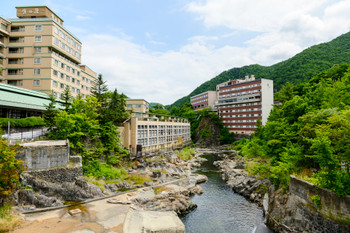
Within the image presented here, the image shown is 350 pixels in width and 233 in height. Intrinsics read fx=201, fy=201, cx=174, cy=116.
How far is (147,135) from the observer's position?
43.1 m

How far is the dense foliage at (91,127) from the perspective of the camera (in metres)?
24.4

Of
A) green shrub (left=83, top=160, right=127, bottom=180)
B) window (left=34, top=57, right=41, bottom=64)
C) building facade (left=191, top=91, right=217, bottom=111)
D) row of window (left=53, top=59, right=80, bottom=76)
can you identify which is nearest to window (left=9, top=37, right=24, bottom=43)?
window (left=34, top=57, right=41, bottom=64)

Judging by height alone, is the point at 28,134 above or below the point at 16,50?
below

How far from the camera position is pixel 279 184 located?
735 inches

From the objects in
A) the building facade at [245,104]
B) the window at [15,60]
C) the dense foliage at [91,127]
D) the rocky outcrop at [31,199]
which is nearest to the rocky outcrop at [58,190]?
the rocky outcrop at [31,199]

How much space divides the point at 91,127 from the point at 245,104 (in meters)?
64.2

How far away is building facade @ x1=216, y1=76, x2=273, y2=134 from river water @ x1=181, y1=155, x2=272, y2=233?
5192 cm

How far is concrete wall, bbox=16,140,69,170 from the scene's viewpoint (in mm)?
17495

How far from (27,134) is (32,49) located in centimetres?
2113

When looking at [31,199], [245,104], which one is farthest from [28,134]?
[245,104]

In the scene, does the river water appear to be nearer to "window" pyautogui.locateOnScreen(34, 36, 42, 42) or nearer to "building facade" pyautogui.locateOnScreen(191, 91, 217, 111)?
"window" pyautogui.locateOnScreen(34, 36, 42, 42)

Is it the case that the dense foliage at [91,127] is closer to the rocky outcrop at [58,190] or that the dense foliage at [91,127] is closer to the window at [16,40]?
the rocky outcrop at [58,190]

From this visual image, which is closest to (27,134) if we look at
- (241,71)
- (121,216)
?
(121,216)

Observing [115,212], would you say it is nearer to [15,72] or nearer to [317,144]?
[317,144]
